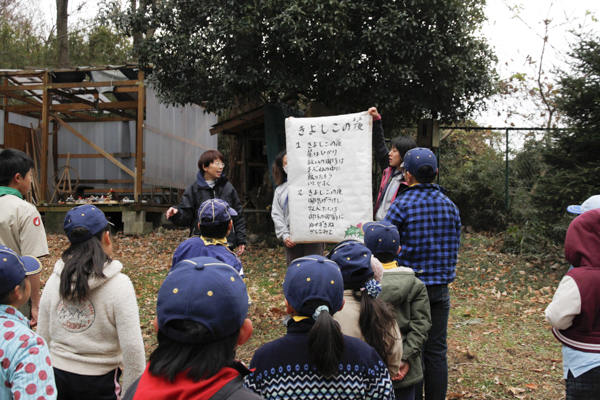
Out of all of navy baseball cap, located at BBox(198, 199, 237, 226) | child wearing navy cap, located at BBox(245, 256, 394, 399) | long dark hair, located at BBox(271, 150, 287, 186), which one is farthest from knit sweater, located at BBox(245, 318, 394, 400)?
long dark hair, located at BBox(271, 150, 287, 186)

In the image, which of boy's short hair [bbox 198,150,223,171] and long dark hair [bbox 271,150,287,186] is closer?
boy's short hair [bbox 198,150,223,171]

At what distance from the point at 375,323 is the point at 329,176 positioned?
234 cm

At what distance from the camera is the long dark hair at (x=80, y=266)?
7.90 feet

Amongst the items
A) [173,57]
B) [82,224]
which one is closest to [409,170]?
[82,224]

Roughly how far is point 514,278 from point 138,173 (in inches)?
364

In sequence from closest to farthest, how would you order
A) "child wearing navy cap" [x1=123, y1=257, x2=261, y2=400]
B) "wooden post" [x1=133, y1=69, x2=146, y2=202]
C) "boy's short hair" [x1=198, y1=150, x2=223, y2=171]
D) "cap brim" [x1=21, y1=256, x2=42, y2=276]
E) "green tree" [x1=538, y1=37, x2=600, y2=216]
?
A: 1. "child wearing navy cap" [x1=123, y1=257, x2=261, y2=400]
2. "cap brim" [x1=21, y1=256, x2=42, y2=276]
3. "boy's short hair" [x1=198, y1=150, x2=223, y2=171]
4. "green tree" [x1=538, y1=37, x2=600, y2=216]
5. "wooden post" [x1=133, y1=69, x2=146, y2=202]

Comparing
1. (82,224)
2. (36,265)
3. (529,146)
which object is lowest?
(36,265)

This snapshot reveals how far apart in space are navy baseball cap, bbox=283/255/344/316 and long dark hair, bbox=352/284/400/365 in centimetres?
45

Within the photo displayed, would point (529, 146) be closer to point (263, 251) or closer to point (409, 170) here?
point (263, 251)

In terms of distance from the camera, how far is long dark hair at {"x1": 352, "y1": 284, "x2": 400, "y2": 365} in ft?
7.70

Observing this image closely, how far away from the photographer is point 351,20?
29.2 feet

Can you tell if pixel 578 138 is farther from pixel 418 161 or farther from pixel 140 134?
pixel 140 134

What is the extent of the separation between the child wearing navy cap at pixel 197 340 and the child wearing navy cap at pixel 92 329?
1.06 m

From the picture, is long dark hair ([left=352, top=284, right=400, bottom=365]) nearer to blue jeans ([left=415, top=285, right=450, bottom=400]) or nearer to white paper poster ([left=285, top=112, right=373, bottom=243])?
blue jeans ([left=415, top=285, right=450, bottom=400])
